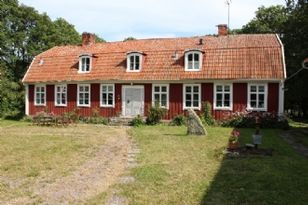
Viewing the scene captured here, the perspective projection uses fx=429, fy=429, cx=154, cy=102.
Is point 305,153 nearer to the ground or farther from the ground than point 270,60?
nearer to the ground

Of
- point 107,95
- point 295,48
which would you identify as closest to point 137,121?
point 107,95

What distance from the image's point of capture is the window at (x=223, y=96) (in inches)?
1017

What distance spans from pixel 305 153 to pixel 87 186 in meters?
8.29

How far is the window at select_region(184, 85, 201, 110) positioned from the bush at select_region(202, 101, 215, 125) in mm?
748

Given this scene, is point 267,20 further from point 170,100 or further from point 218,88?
Result: point 170,100

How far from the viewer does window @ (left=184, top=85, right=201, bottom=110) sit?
26603 mm

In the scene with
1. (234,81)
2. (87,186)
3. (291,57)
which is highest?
(291,57)

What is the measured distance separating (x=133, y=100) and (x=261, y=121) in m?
8.46

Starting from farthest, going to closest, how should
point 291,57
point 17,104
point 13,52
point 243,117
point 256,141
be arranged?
point 13,52
point 17,104
point 291,57
point 243,117
point 256,141

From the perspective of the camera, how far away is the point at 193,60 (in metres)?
27.0

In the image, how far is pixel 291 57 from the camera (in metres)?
36.7

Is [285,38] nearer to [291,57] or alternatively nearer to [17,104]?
[291,57]

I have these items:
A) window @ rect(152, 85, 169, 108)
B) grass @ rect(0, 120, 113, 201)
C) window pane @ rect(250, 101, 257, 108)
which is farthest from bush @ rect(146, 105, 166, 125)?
grass @ rect(0, 120, 113, 201)

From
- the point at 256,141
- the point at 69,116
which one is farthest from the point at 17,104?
the point at 256,141
